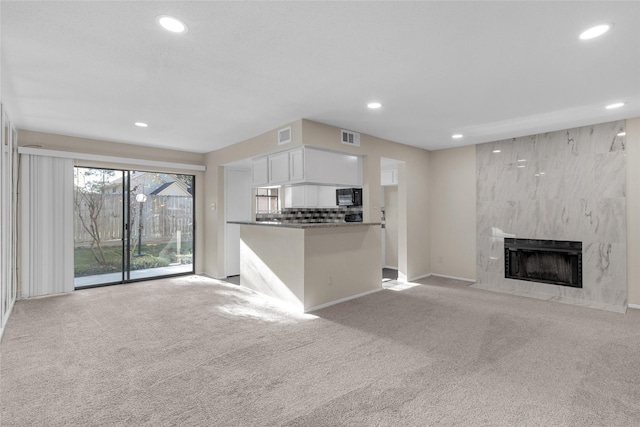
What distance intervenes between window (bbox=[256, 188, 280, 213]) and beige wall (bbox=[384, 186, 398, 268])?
252cm

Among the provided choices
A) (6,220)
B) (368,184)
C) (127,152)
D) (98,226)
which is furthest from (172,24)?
(98,226)

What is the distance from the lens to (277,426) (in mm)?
1891

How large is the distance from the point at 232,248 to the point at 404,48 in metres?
5.20

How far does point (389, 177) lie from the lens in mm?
6863

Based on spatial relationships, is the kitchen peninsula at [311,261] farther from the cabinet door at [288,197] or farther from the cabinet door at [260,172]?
the cabinet door at [288,197]

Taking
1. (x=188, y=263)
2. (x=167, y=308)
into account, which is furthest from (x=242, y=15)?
(x=188, y=263)

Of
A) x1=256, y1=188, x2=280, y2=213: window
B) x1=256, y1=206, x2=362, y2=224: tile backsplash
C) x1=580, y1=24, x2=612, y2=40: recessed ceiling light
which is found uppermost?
x1=580, y1=24, x2=612, y2=40: recessed ceiling light

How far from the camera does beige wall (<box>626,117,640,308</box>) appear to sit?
167 inches

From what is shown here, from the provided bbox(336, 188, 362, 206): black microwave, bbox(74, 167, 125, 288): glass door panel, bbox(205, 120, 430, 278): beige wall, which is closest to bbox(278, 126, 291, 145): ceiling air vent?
bbox(205, 120, 430, 278): beige wall

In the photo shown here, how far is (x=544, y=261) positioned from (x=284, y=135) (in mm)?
4528

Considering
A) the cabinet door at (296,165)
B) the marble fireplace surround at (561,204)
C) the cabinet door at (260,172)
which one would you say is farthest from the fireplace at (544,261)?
the cabinet door at (260,172)

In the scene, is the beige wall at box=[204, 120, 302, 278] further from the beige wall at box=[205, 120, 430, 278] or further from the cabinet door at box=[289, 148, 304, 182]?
the cabinet door at box=[289, 148, 304, 182]

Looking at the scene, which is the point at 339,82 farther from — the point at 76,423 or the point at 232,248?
the point at 232,248

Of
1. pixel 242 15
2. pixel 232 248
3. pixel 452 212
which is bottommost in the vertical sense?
pixel 232 248
